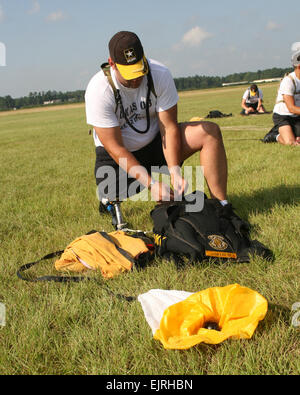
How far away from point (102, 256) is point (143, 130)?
1.56 meters

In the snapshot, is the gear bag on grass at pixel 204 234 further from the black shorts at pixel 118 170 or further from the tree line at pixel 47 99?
the tree line at pixel 47 99

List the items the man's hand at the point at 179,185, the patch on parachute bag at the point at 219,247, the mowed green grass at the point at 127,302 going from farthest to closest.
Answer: the man's hand at the point at 179,185 → the patch on parachute bag at the point at 219,247 → the mowed green grass at the point at 127,302

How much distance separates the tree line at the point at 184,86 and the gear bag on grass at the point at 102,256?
334 ft

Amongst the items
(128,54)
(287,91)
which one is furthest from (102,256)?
(287,91)

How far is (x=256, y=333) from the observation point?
5.91 ft

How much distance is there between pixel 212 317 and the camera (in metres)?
1.92

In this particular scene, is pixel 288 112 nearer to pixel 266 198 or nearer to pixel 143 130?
pixel 266 198

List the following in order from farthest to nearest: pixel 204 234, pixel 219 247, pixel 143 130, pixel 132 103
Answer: pixel 143 130 < pixel 132 103 < pixel 204 234 < pixel 219 247

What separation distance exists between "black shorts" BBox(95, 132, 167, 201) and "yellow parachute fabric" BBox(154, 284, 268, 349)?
2.13m

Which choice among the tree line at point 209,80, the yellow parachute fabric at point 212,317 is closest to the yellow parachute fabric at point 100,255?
the yellow parachute fabric at point 212,317

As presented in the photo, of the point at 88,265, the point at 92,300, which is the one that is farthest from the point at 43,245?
the point at 92,300

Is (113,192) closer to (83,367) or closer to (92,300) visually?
(92,300)

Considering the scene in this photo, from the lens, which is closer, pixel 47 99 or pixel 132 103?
pixel 132 103

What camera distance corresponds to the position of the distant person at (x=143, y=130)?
3.17 meters
